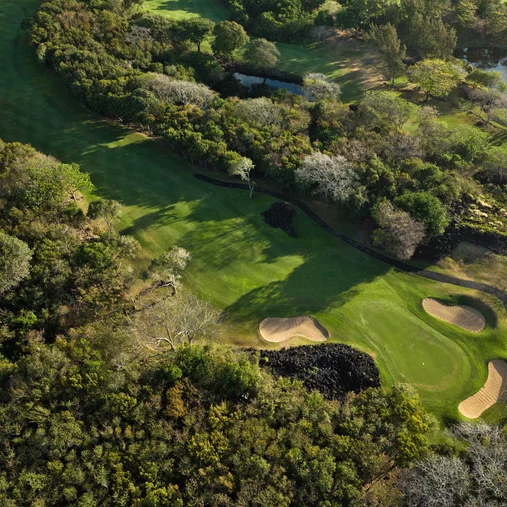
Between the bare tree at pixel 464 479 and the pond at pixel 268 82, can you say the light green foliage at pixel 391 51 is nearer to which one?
the pond at pixel 268 82

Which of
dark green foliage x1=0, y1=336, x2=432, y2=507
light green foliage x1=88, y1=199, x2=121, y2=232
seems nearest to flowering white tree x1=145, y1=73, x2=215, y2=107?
light green foliage x1=88, y1=199, x2=121, y2=232

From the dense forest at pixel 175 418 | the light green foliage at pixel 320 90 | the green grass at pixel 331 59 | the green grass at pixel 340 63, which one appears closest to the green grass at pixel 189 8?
the green grass at pixel 331 59

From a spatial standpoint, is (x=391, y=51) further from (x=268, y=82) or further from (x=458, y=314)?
(x=458, y=314)

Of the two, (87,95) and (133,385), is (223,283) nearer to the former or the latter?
(133,385)

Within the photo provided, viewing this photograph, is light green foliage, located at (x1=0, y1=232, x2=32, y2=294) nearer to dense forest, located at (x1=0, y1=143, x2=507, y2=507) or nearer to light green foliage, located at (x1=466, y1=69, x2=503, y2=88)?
dense forest, located at (x1=0, y1=143, x2=507, y2=507)

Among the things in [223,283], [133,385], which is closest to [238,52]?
[223,283]

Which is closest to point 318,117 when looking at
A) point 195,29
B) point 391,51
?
point 391,51
